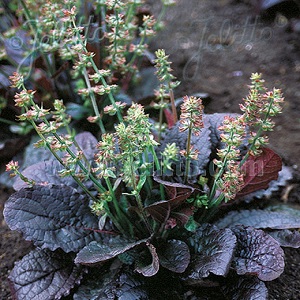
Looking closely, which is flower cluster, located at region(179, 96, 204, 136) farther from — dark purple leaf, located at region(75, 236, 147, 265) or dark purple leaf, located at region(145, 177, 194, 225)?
dark purple leaf, located at region(75, 236, 147, 265)

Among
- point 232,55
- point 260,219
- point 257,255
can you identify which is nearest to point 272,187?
point 260,219

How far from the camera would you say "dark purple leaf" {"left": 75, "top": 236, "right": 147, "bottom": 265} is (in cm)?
152

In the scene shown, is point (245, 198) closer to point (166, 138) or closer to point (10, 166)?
point (166, 138)

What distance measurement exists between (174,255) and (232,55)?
5.69 ft

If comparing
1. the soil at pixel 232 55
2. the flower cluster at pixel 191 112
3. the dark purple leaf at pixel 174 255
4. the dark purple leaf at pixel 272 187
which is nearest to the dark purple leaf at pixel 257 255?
the dark purple leaf at pixel 174 255

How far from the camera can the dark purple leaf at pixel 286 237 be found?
5.38ft

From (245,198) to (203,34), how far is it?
1.55 m

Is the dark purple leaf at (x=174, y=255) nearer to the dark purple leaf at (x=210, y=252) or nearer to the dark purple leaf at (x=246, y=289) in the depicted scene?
the dark purple leaf at (x=210, y=252)

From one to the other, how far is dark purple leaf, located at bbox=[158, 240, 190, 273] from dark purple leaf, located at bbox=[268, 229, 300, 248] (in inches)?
13.6

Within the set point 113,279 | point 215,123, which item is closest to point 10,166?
point 113,279

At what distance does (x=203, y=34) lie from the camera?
313 centimetres

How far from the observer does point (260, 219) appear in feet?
5.90

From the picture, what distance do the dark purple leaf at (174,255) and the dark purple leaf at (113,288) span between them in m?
0.12

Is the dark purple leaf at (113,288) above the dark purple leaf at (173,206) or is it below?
below
